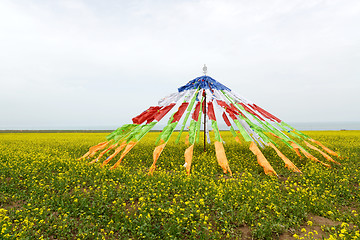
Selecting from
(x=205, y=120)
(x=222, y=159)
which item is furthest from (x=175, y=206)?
(x=205, y=120)

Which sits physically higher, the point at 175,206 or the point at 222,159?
the point at 222,159

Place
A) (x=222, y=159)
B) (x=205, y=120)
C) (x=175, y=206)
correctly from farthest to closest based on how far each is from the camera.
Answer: (x=205, y=120)
(x=222, y=159)
(x=175, y=206)

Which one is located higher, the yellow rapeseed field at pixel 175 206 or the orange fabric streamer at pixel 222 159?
the orange fabric streamer at pixel 222 159

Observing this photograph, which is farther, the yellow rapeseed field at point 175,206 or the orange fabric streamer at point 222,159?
the orange fabric streamer at point 222,159

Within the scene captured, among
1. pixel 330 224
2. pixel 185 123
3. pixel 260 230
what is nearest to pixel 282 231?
pixel 260 230

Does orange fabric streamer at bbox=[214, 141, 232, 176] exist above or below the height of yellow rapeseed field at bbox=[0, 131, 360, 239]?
above

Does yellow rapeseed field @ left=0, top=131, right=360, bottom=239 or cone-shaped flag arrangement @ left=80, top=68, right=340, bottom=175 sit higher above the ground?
cone-shaped flag arrangement @ left=80, top=68, right=340, bottom=175

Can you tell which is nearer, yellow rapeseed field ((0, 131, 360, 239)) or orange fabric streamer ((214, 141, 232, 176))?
yellow rapeseed field ((0, 131, 360, 239))

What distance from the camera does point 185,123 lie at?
10430mm

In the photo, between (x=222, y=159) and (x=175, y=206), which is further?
(x=222, y=159)

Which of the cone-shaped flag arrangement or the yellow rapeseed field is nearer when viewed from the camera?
the yellow rapeseed field

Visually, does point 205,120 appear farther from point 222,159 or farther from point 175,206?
point 175,206

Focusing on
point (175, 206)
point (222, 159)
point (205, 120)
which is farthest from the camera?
point (205, 120)

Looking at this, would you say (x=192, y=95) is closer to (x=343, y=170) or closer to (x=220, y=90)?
(x=220, y=90)
